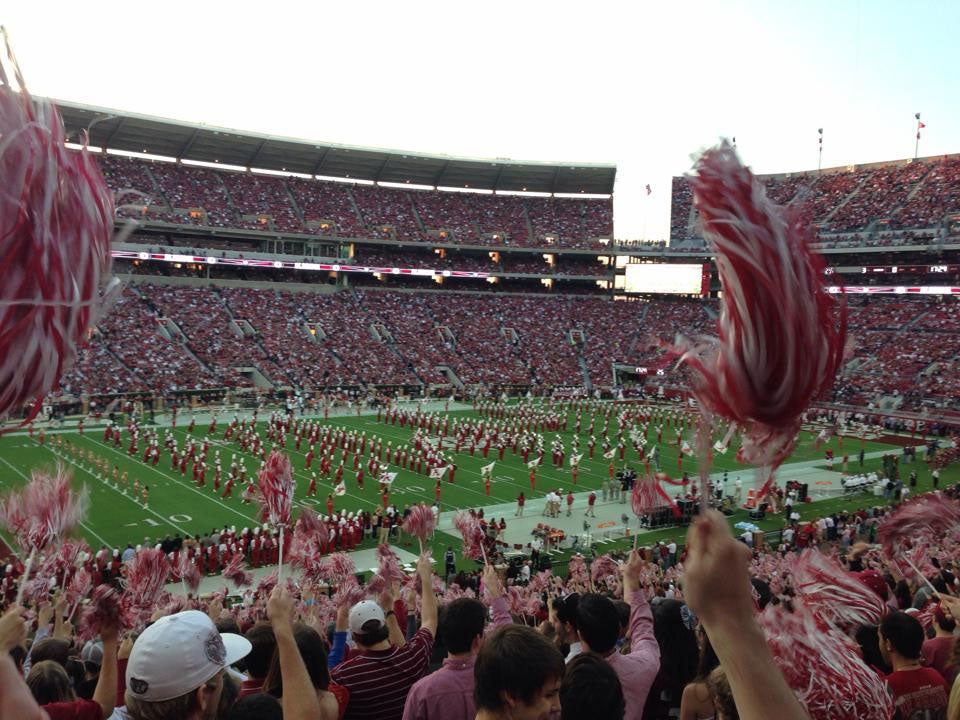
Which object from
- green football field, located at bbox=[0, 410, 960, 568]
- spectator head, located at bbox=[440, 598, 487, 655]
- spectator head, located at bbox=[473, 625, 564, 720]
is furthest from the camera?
green football field, located at bbox=[0, 410, 960, 568]

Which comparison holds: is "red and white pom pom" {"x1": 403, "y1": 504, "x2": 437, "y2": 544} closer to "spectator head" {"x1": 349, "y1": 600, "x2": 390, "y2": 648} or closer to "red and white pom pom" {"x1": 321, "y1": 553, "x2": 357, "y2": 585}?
"red and white pom pom" {"x1": 321, "y1": 553, "x2": 357, "y2": 585}

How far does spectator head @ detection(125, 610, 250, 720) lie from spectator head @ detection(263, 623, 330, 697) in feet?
1.69

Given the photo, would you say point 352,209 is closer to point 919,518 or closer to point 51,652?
point 919,518

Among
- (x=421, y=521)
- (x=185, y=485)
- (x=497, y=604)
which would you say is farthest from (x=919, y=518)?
(x=185, y=485)

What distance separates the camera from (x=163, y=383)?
3067 centimetres

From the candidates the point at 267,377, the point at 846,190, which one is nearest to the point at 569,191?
the point at 846,190

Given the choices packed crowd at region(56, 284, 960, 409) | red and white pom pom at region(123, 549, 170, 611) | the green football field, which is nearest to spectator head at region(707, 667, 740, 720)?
red and white pom pom at region(123, 549, 170, 611)

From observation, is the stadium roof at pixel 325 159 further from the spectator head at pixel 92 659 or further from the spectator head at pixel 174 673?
the spectator head at pixel 174 673

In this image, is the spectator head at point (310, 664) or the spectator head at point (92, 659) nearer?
the spectator head at point (310, 664)

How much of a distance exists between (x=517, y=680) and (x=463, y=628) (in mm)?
730

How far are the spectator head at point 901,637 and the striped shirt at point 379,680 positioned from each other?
1.91 meters

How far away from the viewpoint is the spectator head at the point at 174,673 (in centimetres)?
193

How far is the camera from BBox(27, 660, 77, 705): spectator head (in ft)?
8.19

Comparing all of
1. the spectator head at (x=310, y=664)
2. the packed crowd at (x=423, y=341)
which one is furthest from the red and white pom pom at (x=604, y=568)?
the packed crowd at (x=423, y=341)
